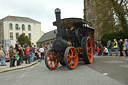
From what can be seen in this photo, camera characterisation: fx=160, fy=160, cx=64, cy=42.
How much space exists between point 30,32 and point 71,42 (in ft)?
165

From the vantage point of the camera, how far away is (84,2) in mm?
56312

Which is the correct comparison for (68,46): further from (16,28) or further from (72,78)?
(16,28)

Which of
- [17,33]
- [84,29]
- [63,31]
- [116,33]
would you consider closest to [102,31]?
[116,33]

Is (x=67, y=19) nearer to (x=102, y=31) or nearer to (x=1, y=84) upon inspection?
(x=1, y=84)

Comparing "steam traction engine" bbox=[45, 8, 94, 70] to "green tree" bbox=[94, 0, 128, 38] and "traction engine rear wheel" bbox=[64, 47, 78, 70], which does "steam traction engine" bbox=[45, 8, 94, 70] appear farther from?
"green tree" bbox=[94, 0, 128, 38]

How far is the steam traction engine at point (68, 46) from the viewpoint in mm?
6926

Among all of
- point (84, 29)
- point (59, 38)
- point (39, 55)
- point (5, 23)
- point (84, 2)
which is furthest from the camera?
point (84, 2)

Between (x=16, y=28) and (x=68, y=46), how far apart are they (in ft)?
164

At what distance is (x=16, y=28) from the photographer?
54.4 metres

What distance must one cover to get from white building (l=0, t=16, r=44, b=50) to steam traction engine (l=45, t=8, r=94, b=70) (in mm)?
44838

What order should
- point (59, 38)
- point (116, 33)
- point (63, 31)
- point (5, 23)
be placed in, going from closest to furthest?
point (59, 38), point (63, 31), point (116, 33), point (5, 23)

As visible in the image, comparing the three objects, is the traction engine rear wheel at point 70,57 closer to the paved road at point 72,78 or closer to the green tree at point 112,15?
the paved road at point 72,78

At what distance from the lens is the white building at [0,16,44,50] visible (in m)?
52.0

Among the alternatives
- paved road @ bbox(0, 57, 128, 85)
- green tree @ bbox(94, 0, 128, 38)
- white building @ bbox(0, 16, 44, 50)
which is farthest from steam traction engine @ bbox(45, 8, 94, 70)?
white building @ bbox(0, 16, 44, 50)
